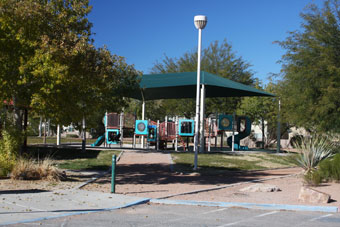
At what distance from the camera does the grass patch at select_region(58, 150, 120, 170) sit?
1784cm

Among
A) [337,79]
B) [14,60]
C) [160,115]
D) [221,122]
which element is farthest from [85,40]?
[160,115]

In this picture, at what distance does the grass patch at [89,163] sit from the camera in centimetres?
1784

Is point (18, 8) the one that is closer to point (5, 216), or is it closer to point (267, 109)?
point (5, 216)

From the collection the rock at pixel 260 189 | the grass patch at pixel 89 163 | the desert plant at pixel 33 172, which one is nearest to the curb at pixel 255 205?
the rock at pixel 260 189

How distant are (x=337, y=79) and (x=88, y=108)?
1153cm

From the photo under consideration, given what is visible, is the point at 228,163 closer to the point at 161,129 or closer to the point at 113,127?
the point at 161,129

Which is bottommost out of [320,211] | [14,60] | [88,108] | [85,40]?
[320,211]

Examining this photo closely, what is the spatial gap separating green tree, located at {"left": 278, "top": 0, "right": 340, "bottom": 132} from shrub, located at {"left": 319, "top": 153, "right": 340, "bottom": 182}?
4.42 meters

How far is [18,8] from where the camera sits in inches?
475

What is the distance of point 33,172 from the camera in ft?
44.2

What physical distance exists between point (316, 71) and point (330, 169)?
20.5ft

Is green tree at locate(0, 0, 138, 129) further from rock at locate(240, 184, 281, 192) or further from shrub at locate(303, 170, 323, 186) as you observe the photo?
shrub at locate(303, 170, 323, 186)

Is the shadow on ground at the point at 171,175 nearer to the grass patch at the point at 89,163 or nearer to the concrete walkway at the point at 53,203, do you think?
the grass patch at the point at 89,163

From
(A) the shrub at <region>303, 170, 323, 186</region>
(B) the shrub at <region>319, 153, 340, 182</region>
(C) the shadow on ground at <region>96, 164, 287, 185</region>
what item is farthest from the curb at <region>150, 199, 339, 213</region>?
(B) the shrub at <region>319, 153, 340, 182</region>
